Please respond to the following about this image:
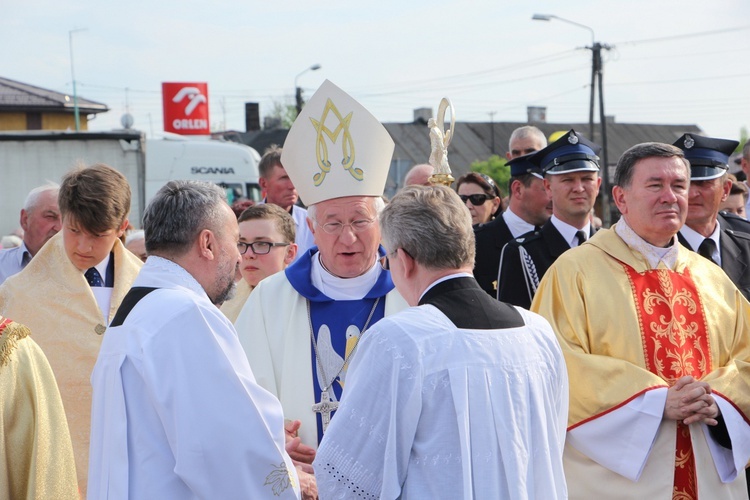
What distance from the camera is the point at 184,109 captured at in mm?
39406

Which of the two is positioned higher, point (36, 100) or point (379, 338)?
point (36, 100)

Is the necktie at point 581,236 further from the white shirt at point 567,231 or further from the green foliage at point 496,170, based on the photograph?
the green foliage at point 496,170

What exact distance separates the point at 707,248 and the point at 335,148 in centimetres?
228

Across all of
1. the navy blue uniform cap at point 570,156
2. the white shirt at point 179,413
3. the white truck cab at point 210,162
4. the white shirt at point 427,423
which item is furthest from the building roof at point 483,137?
the white shirt at point 427,423

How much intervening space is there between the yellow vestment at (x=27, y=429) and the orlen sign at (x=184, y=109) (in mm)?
36665

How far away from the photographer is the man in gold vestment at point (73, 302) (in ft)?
15.0

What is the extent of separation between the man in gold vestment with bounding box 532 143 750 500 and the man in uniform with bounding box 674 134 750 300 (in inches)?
27.3

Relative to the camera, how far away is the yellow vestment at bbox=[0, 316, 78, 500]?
294 centimetres

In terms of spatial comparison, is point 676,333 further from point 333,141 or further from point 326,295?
point 333,141

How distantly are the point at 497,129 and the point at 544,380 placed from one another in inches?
1860

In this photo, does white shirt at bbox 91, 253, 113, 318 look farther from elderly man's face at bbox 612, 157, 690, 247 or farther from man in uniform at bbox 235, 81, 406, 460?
elderly man's face at bbox 612, 157, 690, 247

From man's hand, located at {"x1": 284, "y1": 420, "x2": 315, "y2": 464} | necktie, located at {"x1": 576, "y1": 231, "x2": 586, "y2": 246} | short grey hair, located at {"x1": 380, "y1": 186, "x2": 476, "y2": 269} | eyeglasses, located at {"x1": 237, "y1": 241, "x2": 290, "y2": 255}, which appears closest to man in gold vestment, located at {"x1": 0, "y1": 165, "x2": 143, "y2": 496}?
eyeglasses, located at {"x1": 237, "y1": 241, "x2": 290, "y2": 255}

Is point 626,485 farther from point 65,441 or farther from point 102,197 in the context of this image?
point 102,197

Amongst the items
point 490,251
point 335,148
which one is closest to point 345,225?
point 335,148
